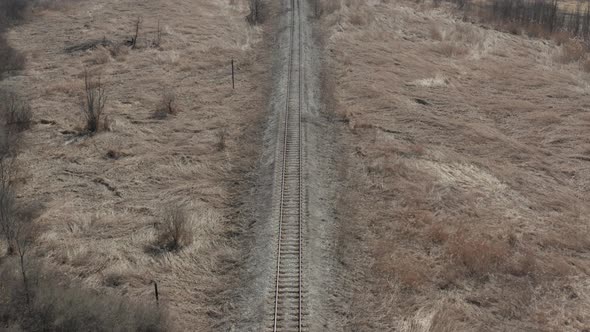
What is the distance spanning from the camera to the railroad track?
55.0 ft

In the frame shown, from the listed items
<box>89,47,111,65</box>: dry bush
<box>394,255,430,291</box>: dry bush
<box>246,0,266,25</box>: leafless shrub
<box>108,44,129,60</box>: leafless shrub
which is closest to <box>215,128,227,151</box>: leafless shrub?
<box>394,255,430,291</box>: dry bush

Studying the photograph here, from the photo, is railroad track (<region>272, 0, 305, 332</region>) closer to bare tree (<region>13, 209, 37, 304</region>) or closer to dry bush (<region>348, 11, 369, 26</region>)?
bare tree (<region>13, 209, 37, 304</region>)

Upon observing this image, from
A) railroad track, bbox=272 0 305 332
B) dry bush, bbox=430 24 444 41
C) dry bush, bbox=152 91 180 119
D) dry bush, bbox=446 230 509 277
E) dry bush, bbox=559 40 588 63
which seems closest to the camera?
railroad track, bbox=272 0 305 332

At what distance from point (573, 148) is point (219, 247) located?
21.7m

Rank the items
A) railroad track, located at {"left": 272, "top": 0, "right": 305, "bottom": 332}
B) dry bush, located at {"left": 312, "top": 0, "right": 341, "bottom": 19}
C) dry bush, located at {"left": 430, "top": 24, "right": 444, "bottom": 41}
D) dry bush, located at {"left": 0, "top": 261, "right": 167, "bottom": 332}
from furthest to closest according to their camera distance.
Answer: dry bush, located at {"left": 312, "top": 0, "right": 341, "bottom": 19} → dry bush, located at {"left": 430, "top": 24, "right": 444, "bottom": 41} → railroad track, located at {"left": 272, "top": 0, "right": 305, "bottom": 332} → dry bush, located at {"left": 0, "top": 261, "right": 167, "bottom": 332}

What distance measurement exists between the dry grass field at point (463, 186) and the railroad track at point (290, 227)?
6.35 ft

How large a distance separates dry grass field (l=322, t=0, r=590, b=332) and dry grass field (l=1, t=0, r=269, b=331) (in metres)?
5.65

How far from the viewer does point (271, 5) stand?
2378 inches

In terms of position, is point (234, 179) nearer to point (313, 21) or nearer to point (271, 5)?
point (313, 21)

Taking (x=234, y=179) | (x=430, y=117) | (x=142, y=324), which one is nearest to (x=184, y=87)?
(x=234, y=179)

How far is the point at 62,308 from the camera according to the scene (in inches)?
561

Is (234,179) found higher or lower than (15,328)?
lower

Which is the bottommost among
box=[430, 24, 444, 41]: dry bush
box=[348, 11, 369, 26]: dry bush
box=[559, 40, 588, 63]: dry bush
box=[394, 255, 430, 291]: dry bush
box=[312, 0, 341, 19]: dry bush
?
box=[394, 255, 430, 291]: dry bush

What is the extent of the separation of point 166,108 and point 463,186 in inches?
722
